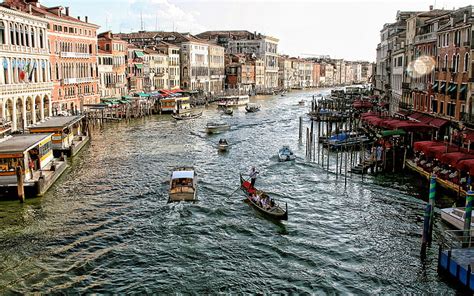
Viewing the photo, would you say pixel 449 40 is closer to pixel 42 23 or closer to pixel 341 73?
pixel 42 23

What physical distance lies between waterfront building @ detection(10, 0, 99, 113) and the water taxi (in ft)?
69.2

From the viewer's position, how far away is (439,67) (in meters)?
32.1

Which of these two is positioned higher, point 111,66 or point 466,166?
point 111,66

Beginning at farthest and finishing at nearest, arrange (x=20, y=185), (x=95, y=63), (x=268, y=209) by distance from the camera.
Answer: (x=95, y=63) → (x=20, y=185) → (x=268, y=209)

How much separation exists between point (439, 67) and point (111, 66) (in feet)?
135

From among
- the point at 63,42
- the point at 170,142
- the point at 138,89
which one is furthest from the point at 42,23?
the point at 138,89

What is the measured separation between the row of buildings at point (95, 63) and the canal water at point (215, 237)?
12084 millimetres

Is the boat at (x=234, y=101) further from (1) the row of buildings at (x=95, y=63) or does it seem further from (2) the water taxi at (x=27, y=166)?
(2) the water taxi at (x=27, y=166)

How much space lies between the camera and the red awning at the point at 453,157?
2191 cm

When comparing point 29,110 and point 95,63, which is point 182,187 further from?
point 95,63

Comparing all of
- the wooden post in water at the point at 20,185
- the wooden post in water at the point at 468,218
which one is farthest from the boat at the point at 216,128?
the wooden post in water at the point at 468,218

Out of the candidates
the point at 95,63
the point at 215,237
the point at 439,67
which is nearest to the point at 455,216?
the point at 215,237

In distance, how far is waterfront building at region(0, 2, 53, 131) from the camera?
114 ft

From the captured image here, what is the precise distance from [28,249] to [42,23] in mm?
29507
